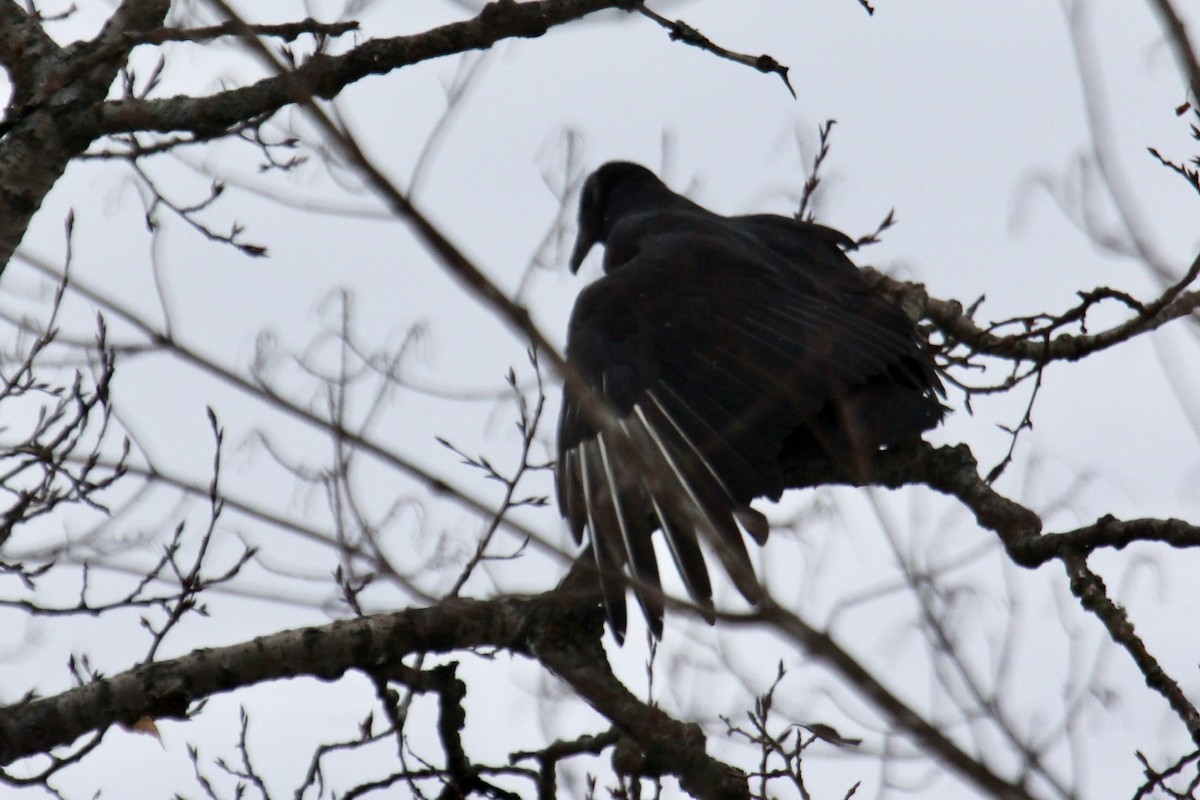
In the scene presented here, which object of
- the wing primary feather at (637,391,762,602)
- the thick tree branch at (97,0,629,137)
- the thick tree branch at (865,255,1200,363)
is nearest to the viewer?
the wing primary feather at (637,391,762,602)

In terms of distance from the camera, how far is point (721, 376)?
374 centimetres

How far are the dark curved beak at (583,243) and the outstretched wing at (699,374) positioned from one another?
141cm

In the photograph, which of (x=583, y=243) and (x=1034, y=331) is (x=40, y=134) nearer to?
(x=1034, y=331)

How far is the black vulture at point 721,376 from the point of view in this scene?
277cm

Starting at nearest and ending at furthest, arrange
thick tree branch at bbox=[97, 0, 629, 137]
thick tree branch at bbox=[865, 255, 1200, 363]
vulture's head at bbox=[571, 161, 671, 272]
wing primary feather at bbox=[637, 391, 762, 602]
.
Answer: wing primary feather at bbox=[637, 391, 762, 602] → thick tree branch at bbox=[865, 255, 1200, 363] → thick tree branch at bbox=[97, 0, 629, 137] → vulture's head at bbox=[571, 161, 671, 272]

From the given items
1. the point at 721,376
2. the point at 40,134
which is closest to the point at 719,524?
the point at 721,376

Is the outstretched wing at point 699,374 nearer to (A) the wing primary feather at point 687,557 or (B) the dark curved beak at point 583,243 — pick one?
(A) the wing primary feather at point 687,557

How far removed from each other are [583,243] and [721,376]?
2763mm

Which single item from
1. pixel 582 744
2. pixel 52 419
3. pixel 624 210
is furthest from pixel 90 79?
pixel 624 210

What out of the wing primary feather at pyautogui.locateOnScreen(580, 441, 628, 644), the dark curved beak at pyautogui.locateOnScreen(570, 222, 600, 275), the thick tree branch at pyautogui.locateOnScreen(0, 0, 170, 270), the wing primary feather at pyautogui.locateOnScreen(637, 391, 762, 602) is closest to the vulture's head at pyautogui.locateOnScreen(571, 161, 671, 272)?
the dark curved beak at pyautogui.locateOnScreen(570, 222, 600, 275)

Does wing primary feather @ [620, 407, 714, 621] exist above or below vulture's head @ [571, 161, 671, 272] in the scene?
below

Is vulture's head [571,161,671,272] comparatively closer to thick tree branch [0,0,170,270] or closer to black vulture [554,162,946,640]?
black vulture [554,162,946,640]

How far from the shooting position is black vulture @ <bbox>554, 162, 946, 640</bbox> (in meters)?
2.77

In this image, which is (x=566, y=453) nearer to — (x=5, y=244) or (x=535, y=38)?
(x=535, y=38)
